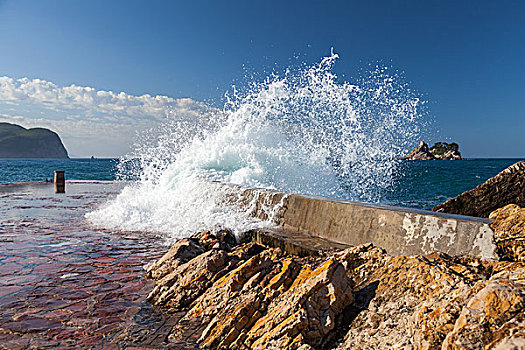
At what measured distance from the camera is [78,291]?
339 centimetres

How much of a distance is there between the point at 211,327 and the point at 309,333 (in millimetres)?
830

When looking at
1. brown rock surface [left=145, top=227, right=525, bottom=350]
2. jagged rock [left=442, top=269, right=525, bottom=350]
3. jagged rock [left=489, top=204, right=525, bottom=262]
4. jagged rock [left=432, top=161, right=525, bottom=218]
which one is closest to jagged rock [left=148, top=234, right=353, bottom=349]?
brown rock surface [left=145, top=227, right=525, bottom=350]

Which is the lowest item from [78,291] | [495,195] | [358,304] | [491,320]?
[78,291]

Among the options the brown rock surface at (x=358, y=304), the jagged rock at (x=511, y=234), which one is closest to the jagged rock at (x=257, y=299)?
the brown rock surface at (x=358, y=304)

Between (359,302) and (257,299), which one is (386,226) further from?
(257,299)

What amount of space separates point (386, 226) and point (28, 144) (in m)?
162

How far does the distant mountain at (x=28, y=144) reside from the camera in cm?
13375

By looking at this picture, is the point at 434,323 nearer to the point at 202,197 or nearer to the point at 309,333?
the point at 309,333

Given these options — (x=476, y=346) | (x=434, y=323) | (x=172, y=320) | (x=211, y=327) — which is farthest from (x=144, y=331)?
(x=476, y=346)

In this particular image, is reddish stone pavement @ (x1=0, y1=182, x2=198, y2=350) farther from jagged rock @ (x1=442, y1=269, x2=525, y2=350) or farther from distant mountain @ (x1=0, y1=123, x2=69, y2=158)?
distant mountain @ (x1=0, y1=123, x2=69, y2=158)

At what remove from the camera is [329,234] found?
3893mm

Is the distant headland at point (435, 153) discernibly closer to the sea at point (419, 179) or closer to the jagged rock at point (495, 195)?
the sea at point (419, 179)

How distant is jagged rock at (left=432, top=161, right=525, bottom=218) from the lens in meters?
3.97

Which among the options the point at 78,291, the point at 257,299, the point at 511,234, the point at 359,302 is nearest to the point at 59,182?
the point at 78,291
